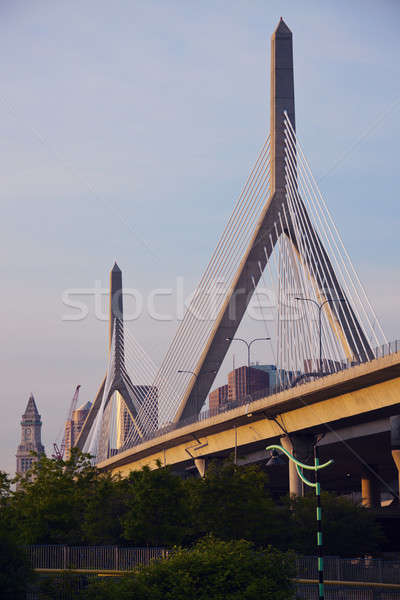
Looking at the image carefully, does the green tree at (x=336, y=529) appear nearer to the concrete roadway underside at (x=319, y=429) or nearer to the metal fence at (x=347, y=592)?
the concrete roadway underside at (x=319, y=429)

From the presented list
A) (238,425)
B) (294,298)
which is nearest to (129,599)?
(294,298)

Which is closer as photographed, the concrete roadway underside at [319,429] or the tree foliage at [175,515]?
the tree foliage at [175,515]

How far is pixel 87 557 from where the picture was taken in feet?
139

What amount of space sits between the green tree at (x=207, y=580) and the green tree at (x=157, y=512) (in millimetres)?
20002

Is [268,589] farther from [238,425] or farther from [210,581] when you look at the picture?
[238,425]

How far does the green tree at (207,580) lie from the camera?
104 ft

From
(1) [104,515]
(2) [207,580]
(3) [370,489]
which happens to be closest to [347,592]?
(2) [207,580]

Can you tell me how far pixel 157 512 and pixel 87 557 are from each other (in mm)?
12424

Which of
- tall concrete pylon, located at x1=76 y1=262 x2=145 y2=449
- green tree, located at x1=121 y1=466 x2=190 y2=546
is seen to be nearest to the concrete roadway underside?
green tree, located at x1=121 y1=466 x2=190 y2=546

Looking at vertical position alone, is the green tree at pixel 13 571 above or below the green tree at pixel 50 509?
below

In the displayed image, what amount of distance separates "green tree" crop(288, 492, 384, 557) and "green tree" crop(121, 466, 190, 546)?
6.57 metres

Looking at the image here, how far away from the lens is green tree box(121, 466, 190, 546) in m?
54.0

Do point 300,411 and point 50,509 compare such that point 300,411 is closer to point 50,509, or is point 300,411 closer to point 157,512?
point 157,512

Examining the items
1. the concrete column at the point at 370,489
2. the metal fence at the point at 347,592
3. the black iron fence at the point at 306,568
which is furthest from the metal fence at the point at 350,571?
the concrete column at the point at 370,489
